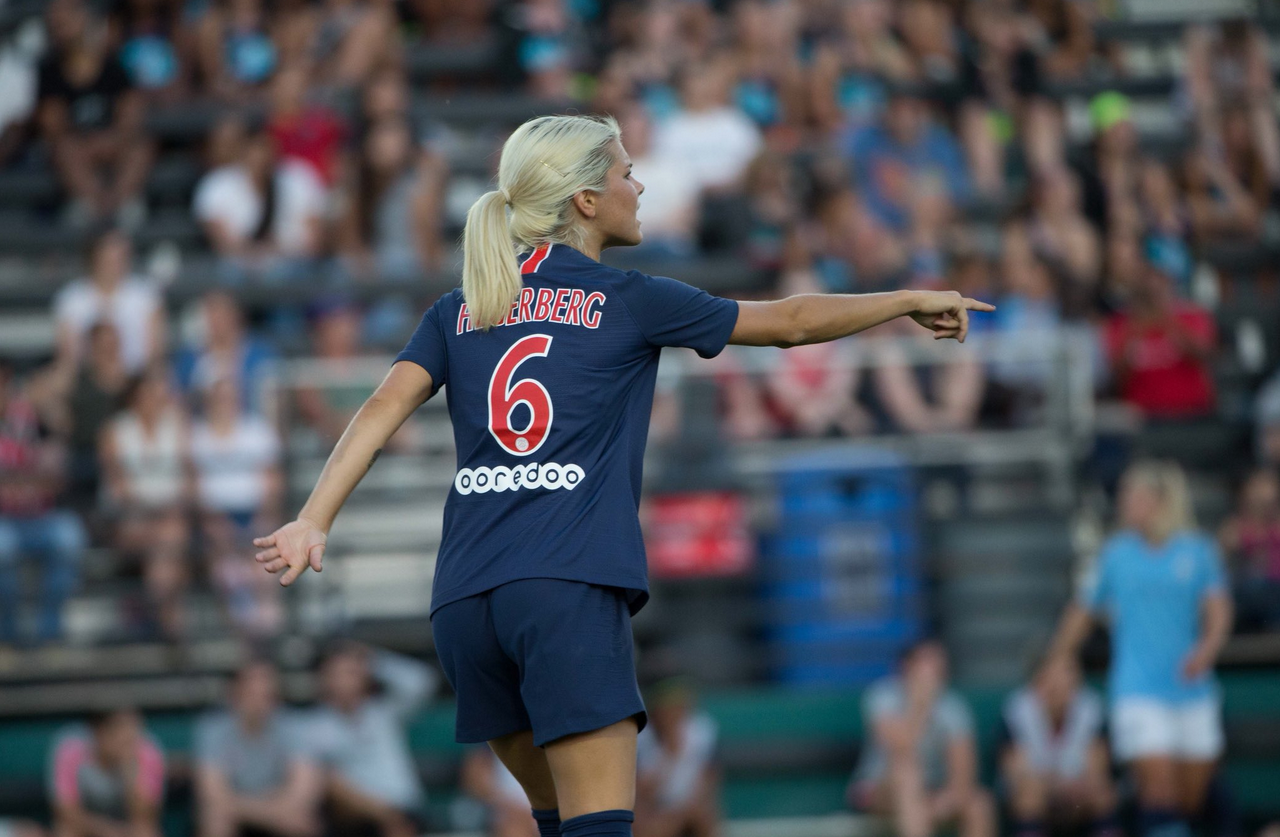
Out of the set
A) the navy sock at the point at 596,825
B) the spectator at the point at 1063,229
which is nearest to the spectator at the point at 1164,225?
the spectator at the point at 1063,229

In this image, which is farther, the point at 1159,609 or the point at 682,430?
the point at 682,430

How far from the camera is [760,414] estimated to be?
10008mm

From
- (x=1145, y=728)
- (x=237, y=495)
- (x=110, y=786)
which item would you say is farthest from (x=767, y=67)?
(x=110, y=786)

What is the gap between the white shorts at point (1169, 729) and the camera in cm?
873

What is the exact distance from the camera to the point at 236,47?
1374 centimetres

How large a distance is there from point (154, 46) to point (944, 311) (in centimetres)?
1125

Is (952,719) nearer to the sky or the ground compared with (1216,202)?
nearer to the ground

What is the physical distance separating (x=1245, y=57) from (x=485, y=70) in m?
5.99

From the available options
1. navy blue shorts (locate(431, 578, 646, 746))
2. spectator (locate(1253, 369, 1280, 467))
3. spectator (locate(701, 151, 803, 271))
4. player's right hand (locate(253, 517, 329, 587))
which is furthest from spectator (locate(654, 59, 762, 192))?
player's right hand (locate(253, 517, 329, 587))

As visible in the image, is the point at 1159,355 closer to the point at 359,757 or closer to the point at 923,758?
the point at 923,758

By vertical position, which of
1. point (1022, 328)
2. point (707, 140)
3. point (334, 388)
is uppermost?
point (707, 140)

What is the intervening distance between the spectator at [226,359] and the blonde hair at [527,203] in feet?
21.3

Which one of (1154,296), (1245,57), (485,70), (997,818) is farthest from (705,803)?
(1245,57)

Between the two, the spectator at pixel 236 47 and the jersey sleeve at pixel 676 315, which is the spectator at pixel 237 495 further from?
the jersey sleeve at pixel 676 315
